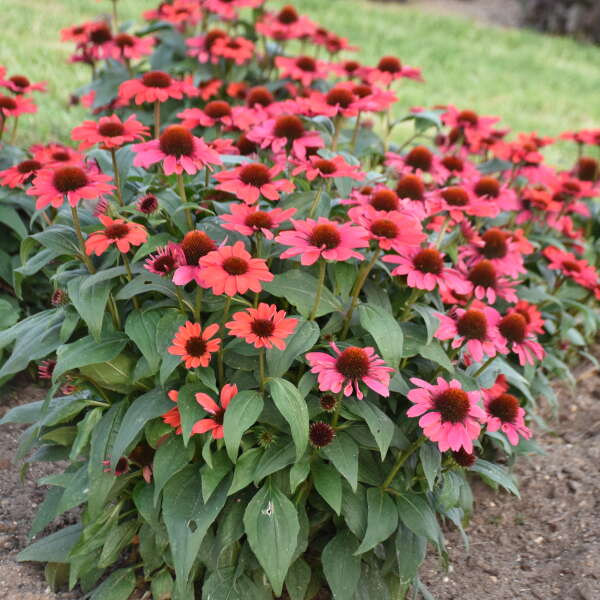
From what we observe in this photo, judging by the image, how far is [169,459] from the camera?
6.46 feet

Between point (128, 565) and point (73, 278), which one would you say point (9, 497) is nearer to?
point (128, 565)

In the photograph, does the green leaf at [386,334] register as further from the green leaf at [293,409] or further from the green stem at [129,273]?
the green stem at [129,273]

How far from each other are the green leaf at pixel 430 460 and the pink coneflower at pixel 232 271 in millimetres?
654

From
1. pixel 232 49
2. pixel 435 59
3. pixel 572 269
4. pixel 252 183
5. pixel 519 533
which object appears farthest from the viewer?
pixel 435 59

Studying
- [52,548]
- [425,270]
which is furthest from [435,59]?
[52,548]

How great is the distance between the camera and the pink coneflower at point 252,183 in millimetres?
2084

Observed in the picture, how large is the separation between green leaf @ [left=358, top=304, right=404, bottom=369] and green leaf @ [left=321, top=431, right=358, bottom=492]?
0.80 ft

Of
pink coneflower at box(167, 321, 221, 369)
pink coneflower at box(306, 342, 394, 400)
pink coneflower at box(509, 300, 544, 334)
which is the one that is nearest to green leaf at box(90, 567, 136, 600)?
pink coneflower at box(167, 321, 221, 369)

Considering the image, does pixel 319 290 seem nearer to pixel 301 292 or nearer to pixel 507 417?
pixel 301 292

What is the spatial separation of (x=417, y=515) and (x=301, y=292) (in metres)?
0.68

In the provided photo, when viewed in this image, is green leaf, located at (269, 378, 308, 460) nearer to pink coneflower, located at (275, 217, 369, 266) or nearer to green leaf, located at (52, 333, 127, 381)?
pink coneflower, located at (275, 217, 369, 266)

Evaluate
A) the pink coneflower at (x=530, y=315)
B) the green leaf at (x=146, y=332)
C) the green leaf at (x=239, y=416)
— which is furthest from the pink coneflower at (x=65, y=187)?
the pink coneflower at (x=530, y=315)

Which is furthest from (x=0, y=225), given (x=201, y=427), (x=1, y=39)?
(x=1, y=39)

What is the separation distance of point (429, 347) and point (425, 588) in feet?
2.64
